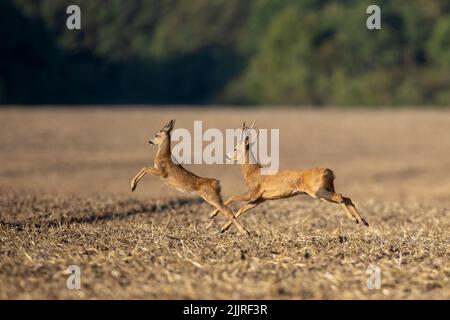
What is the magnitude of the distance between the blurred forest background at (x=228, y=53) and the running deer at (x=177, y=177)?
42374 mm

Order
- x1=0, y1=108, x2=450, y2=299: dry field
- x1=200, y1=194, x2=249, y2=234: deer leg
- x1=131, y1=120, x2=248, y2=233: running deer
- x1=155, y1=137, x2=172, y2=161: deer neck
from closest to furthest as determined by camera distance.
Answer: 1. x1=0, y1=108, x2=450, y2=299: dry field
2. x1=200, y1=194, x2=249, y2=234: deer leg
3. x1=131, y1=120, x2=248, y2=233: running deer
4. x1=155, y1=137, x2=172, y2=161: deer neck

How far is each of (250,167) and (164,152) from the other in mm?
1026

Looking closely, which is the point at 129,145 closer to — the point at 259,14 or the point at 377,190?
the point at 377,190

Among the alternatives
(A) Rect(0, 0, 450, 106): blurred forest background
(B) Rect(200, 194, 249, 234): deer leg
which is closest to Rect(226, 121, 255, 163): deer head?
(B) Rect(200, 194, 249, 234): deer leg

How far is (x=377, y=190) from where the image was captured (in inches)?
922

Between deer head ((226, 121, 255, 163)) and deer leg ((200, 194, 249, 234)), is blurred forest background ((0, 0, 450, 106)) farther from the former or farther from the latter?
deer leg ((200, 194, 249, 234))

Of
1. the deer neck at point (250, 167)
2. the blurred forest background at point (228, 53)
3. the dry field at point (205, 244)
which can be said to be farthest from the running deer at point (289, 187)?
the blurred forest background at point (228, 53)

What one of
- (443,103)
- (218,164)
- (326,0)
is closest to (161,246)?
(218,164)

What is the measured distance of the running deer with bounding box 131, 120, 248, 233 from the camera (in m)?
10.8

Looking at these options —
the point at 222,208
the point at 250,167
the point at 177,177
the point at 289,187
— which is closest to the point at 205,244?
the point at 222,208

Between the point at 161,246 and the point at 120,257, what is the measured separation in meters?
0.62

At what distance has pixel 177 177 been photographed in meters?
10.9

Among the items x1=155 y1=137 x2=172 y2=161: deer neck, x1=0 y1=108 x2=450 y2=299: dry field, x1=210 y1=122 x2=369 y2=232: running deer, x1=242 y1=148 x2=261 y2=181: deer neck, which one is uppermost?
x1=155 y1=137 x2=172 y2=161: deer neck
